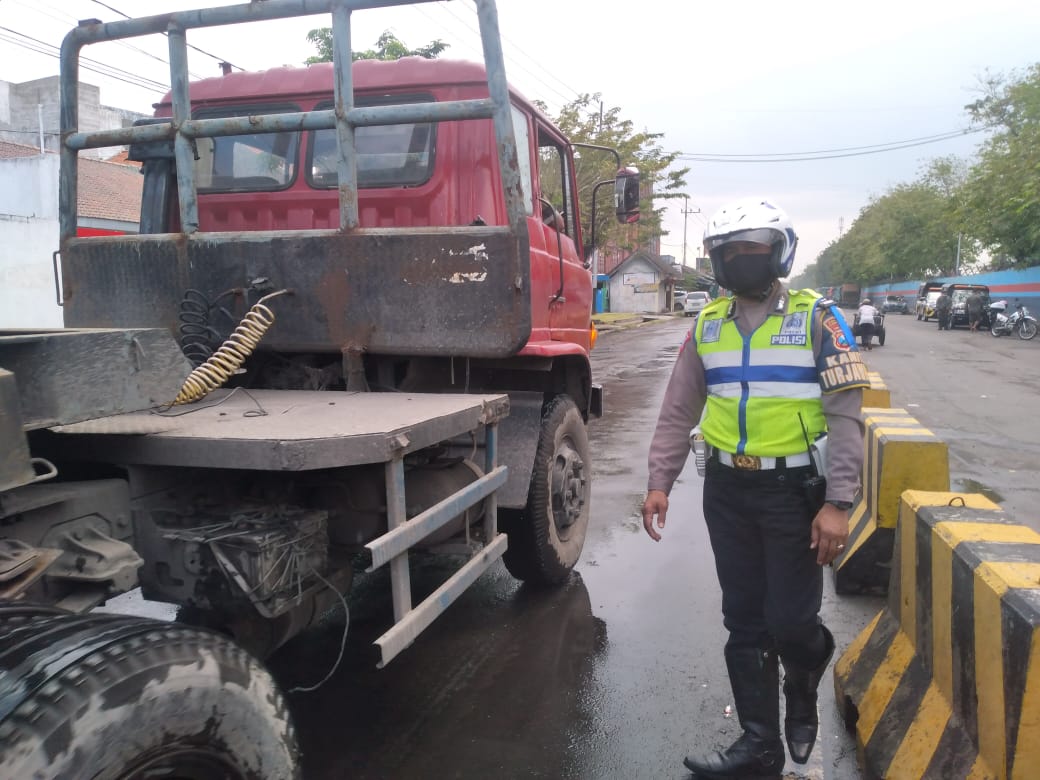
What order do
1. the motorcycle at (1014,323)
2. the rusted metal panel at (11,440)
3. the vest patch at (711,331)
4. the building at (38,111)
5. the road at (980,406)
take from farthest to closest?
the building at (38,111), the motorcycle at (1014,323), the road at (980,406), the vest patch at (711,331), the rusted metal panel at (11,440)

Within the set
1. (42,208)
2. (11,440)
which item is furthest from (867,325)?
(42,208)

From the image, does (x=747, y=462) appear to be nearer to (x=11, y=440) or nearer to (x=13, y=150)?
(x=11, y=440)

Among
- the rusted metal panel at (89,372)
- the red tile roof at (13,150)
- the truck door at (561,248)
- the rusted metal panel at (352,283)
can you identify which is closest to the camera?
the rusted metal panel at (89,372)

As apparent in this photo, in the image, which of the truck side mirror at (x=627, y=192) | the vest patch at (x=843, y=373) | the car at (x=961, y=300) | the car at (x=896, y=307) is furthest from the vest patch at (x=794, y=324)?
the car at (x=896, y=307)

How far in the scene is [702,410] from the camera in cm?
297

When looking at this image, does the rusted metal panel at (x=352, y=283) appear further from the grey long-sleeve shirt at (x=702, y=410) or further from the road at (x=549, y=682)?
the road at (x=549, y=682)

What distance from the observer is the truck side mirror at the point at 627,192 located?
4773 mm

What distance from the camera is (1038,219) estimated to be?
2766cm

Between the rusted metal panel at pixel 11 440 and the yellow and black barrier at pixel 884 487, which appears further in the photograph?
the yellow and black barrier at pixel 884 487

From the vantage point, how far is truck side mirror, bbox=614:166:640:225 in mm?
4773

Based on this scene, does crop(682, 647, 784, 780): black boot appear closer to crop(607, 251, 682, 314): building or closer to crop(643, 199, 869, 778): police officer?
crop(643, 199, 869, 778): police officer

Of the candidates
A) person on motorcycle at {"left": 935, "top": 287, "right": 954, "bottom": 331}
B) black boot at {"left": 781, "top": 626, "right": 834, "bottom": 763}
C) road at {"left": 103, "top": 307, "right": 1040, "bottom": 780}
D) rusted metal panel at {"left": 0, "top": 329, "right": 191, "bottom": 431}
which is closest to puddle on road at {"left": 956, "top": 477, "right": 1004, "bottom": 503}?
road at {"left": 103, "top": 307, "right": 1040, "bottom": 780}

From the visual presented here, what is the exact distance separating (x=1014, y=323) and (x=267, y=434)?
29.9 metres

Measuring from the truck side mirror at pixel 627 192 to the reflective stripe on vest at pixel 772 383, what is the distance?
2.31 m
